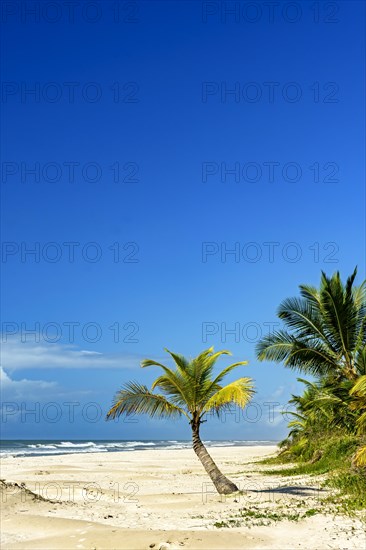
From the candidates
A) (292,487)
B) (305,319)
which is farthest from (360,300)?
(292,487)

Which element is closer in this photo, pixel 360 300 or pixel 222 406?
pixel 222 406

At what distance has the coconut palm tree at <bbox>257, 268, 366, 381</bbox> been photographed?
808 inches

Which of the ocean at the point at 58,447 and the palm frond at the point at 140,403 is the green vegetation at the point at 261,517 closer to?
the palm frond at the point at 140,403

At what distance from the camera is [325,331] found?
21281 mm

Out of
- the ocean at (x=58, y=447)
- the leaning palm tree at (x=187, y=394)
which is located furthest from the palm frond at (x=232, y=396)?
the ocean at (x=58, y=447)

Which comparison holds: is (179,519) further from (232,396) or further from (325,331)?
(325,331)

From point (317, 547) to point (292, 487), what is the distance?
28.8 ft

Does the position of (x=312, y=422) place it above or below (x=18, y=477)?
above

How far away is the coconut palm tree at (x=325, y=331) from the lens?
2052 cm

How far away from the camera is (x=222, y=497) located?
1725cm

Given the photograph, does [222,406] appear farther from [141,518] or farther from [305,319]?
[305,319]

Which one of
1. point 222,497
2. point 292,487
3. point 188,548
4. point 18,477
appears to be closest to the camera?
point 188,548

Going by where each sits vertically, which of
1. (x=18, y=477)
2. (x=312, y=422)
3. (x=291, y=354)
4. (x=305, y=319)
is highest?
(x=305, y=319)

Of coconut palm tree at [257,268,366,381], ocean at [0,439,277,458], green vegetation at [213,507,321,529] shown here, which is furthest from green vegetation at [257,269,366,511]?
ocean at [0,439,277,458]
